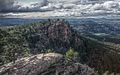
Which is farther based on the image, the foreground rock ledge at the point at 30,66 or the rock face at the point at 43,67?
the rock face at the point at 43,67

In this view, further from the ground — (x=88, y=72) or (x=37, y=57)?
(x=37, y=57)

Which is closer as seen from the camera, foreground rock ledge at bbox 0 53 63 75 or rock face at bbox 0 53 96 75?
foreground rock ledge at bbox 0 53 63 75

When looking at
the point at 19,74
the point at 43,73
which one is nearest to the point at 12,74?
the point at 19,74

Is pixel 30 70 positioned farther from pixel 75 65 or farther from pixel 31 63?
pixel 75 65

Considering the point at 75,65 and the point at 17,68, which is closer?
the point at 17,68

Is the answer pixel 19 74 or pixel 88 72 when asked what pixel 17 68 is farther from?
pixel 88 72

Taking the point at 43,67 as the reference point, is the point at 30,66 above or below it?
above
